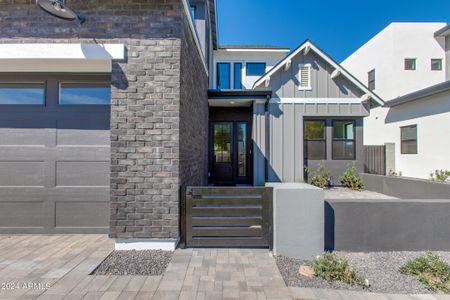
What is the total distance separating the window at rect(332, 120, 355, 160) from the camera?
9516mm

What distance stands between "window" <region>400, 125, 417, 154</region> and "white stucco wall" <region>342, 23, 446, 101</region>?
3.65 m

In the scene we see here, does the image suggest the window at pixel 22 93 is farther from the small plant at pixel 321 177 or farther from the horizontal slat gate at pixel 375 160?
the horizontal slat gate at pixel 375 160

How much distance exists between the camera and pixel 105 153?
13.3 feet

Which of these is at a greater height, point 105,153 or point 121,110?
point 121,110

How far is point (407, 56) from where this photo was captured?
12.7 metres

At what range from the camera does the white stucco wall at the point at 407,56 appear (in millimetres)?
12484

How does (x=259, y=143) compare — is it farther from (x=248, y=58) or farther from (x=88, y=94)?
(x=248, y=58)

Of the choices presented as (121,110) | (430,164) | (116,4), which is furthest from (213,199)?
(430,164)

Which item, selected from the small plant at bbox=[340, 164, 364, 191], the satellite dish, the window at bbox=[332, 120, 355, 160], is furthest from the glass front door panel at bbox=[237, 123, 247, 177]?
the satellite dish

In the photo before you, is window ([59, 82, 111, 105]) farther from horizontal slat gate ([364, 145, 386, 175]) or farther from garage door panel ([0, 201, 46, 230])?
horizontal slat gate ([364, 145, 386, 175])

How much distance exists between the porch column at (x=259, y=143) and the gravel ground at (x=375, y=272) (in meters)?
5.68

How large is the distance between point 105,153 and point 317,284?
12.1ft

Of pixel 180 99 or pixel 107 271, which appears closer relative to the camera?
pixel 107 271

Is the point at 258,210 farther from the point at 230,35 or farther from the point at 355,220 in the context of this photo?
the point at 230,35
